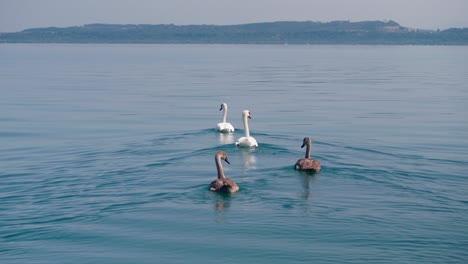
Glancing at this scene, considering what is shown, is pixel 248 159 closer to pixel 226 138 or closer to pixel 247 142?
pixel 247 142

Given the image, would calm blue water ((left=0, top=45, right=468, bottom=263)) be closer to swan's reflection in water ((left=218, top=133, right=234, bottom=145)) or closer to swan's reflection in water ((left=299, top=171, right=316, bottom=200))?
swan's reflection in water ((left=299, top=171, right=316, bottom=200))

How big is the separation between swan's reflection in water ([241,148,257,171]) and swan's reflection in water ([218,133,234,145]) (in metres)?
2.55

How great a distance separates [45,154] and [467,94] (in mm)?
33680

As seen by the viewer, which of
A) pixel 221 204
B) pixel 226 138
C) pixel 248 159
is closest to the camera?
pixel 221 204

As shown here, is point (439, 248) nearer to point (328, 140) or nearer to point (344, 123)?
point (328, 140)

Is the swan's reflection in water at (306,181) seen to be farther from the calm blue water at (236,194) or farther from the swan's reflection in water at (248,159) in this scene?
the swan's reflection in water at (248,159)

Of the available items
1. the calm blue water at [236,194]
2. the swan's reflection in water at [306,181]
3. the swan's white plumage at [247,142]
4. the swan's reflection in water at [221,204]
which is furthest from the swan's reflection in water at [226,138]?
the swan's reflection in water at [221,204]

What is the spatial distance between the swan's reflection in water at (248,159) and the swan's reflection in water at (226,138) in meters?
2.55

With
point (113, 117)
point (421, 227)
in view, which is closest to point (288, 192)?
point (421, 227)

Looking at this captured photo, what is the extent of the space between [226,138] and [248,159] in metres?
5.40

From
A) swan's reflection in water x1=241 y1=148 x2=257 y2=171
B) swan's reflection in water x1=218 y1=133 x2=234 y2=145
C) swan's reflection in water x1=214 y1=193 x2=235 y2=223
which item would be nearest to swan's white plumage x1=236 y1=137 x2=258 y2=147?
swan's reflection in water x1=241 y1=148 x2=257 y2=171

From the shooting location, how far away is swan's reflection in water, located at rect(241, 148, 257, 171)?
23.7m

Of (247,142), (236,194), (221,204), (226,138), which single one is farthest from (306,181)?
(226,138)

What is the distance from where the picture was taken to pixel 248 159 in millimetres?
24953
